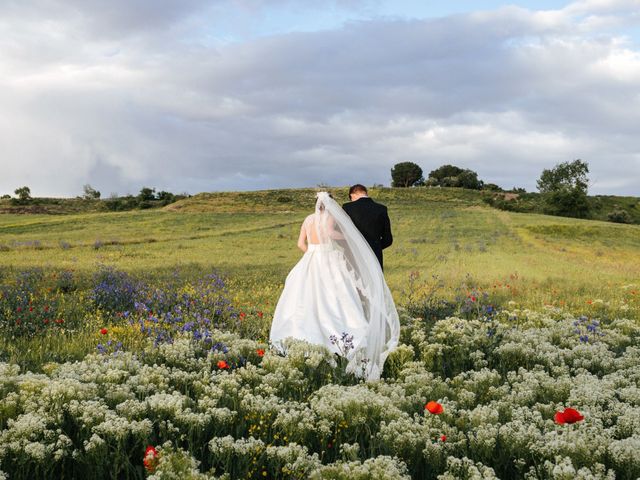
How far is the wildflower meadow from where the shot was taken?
5129 millimetres

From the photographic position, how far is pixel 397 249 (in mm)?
40438

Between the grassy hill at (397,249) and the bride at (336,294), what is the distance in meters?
1.66

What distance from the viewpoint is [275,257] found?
114 ft

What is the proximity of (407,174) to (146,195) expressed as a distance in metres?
95.4

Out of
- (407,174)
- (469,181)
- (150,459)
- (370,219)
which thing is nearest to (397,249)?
(370,219)

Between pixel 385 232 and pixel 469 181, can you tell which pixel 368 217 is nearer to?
pixel 385 232

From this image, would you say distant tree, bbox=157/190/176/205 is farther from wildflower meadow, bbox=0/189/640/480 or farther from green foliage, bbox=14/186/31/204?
wildflower meadow, bbox=0/189/640/480

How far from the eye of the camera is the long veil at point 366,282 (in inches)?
385

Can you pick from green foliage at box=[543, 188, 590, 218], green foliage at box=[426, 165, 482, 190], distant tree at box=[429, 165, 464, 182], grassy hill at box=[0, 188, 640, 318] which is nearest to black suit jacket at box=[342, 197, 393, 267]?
grassy hill at box=[0, 188, 640, 318]

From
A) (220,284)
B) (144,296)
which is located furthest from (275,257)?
(144,296)

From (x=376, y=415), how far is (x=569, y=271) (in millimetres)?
24612

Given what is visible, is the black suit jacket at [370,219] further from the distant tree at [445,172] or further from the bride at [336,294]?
the distant tree at [445,172]

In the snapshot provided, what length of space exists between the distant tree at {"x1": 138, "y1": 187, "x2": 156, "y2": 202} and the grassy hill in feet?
49.4

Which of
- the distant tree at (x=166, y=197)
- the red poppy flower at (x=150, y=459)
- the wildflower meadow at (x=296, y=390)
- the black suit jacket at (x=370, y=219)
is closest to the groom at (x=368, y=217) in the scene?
the black suit jacket at (x=370, y=219)
